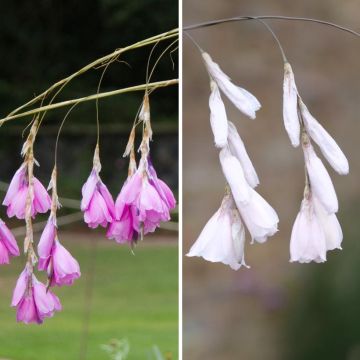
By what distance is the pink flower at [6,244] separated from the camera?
0.96 m

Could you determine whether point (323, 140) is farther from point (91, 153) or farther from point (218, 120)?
point (91, 153)

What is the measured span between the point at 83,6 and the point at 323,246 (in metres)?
0.49

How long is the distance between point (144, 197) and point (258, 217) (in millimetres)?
160

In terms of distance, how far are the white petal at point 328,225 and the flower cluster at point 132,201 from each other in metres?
0.18

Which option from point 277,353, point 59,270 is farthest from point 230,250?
point 277,353

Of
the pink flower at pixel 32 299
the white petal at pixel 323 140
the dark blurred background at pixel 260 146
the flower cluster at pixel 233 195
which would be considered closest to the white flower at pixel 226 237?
the flower cluster at pixel 233 195

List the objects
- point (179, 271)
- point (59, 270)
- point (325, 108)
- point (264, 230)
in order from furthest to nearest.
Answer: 1. point (325, 108)
2. point (179, 271)
3. point (59, 270)
4. point (264, 230)

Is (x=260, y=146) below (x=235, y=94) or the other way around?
the other way around

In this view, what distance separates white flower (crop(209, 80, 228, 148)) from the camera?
0.76 m

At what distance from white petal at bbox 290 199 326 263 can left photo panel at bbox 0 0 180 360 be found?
28 cm

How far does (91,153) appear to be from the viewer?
42.5 inches

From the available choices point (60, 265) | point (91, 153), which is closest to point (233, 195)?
point (60, 265)

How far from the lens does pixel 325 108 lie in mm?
1758

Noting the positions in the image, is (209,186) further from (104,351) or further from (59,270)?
(59,270)
